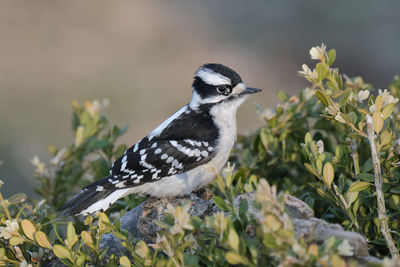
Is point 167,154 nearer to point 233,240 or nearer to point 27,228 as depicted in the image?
point 27,228

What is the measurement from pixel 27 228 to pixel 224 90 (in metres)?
2.00

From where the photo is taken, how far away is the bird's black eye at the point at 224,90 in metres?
4.08

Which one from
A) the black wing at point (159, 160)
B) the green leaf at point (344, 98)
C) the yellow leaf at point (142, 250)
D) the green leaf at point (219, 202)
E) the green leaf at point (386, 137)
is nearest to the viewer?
the yellow leaf at point (142, 250)

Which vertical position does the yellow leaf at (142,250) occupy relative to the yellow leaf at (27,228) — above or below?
below

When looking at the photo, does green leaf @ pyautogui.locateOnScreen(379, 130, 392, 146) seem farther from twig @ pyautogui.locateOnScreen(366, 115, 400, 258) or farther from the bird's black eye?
the bird's black eye

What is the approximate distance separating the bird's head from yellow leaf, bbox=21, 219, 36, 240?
6.13 ft

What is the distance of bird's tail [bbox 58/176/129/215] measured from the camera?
3484mm

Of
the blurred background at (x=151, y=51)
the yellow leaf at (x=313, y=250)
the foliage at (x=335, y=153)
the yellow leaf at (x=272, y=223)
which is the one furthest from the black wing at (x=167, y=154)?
the blurred background at (x=151, y=51)

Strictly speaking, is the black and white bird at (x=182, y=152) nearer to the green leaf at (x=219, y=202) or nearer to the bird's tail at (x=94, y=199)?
the bird's tail at (x=94, y=199)

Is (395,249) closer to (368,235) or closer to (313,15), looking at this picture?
(368,235)

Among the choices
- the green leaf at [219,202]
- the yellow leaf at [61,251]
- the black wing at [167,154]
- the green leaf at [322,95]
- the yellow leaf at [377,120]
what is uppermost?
the green leaf at [322,95]

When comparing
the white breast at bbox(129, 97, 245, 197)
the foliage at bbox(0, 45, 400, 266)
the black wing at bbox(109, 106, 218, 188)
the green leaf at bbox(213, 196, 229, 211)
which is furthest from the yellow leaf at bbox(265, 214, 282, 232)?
the black wing at bbox(109, 106, 218, 188)

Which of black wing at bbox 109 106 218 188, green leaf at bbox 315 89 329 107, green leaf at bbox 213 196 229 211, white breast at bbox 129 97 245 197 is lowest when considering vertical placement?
white breast at bbox 129 97 245 197

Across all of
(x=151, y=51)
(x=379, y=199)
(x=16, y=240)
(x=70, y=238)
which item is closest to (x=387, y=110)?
(x=379, y=199)
